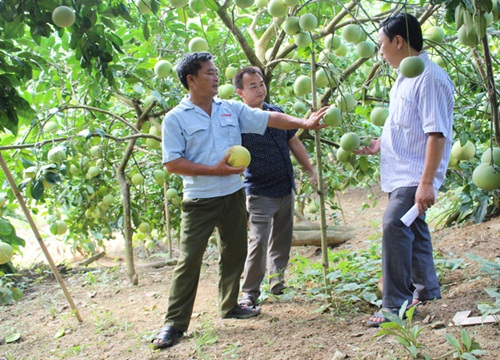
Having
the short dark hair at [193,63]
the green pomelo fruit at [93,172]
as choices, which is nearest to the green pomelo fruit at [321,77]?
the short dark hair at [193,63]

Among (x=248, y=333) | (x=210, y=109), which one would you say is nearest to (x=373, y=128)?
(x=210, y=109)

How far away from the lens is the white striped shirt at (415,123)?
217 cm

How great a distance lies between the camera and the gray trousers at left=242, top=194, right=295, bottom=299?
3107mm

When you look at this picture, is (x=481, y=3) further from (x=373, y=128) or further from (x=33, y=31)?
(x=373, y=128)

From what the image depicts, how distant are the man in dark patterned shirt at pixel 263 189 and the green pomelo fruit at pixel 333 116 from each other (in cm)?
81

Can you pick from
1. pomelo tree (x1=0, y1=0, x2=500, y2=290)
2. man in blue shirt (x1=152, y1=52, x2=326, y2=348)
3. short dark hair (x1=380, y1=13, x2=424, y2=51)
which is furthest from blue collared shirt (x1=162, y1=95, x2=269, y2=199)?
short dark hair (x1=380, y1=13, x2=424, y2=51)

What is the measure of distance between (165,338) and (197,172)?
0.85 meters

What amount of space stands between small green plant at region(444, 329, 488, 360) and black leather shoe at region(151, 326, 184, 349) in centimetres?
136

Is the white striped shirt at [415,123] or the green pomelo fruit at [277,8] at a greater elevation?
the green pomelo fruit at [277,8]

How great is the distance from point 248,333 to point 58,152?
138 centimetres

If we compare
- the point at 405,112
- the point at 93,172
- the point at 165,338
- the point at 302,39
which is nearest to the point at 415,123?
the point at 405,112

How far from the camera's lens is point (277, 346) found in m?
2.33

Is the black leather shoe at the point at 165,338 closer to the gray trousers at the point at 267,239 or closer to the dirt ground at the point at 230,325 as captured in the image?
the dirt ground at the point at 230,325

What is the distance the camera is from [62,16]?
2.25m
